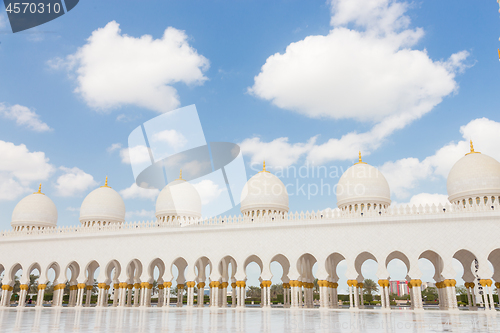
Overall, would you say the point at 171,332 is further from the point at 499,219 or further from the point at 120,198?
the point at 120,198

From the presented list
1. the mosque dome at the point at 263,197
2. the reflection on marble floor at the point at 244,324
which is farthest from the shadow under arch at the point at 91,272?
the reflection on marble floor at the point at 244,324

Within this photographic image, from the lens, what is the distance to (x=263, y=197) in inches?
1030

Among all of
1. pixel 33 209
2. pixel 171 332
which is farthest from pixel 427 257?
pixel 33 209

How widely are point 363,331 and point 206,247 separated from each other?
51.5 feet

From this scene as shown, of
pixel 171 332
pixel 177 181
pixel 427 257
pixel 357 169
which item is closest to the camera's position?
pixel 171 332

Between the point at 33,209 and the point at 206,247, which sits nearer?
the point at 206,247

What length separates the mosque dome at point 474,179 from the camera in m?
22.4

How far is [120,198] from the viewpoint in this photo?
102 ft

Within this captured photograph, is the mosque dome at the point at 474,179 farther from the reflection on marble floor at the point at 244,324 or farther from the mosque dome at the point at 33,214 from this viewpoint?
the mosque dome at the point at 33,214

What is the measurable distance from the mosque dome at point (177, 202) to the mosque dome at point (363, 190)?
427 inches

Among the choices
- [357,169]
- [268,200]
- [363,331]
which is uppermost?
[357,169]

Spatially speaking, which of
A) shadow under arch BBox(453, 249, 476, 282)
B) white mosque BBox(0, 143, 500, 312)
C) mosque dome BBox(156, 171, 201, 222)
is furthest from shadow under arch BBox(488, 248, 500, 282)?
mosque dome BBox(156, 171, 201, 222)

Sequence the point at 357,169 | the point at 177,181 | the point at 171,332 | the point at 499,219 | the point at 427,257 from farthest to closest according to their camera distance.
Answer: the point at 177,181, the point at 357,169, the point at 427,257, the point at 499,219, the point at 171,332

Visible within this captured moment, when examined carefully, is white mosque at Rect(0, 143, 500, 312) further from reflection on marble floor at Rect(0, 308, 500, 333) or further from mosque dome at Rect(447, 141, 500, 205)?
reflection on marble floor at Rect(0, 308, 500, 333)
